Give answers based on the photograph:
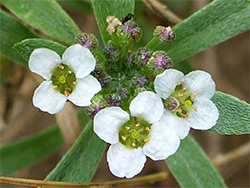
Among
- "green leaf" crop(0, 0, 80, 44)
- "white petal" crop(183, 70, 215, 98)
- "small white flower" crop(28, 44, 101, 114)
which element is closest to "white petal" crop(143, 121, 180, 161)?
"white petal" crop(183, 70, 215, 98)

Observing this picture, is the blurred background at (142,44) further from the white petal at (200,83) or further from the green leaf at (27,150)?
the white petal at (200,83)

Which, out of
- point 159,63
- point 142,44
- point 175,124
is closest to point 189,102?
point 175,124

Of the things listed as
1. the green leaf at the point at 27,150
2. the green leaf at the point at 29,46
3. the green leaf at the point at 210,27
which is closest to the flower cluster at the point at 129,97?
the green leaf at the point at 29,46

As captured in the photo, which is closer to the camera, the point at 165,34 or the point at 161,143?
the point at 161,143

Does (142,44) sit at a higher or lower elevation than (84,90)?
lower

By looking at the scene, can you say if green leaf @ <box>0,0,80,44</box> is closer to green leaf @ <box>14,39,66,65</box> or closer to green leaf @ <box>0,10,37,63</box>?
green leaf @ <box>0,10,37,63</box>

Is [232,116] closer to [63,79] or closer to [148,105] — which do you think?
[148,105]

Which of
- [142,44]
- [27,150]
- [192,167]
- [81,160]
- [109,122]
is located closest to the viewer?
[109,122]
